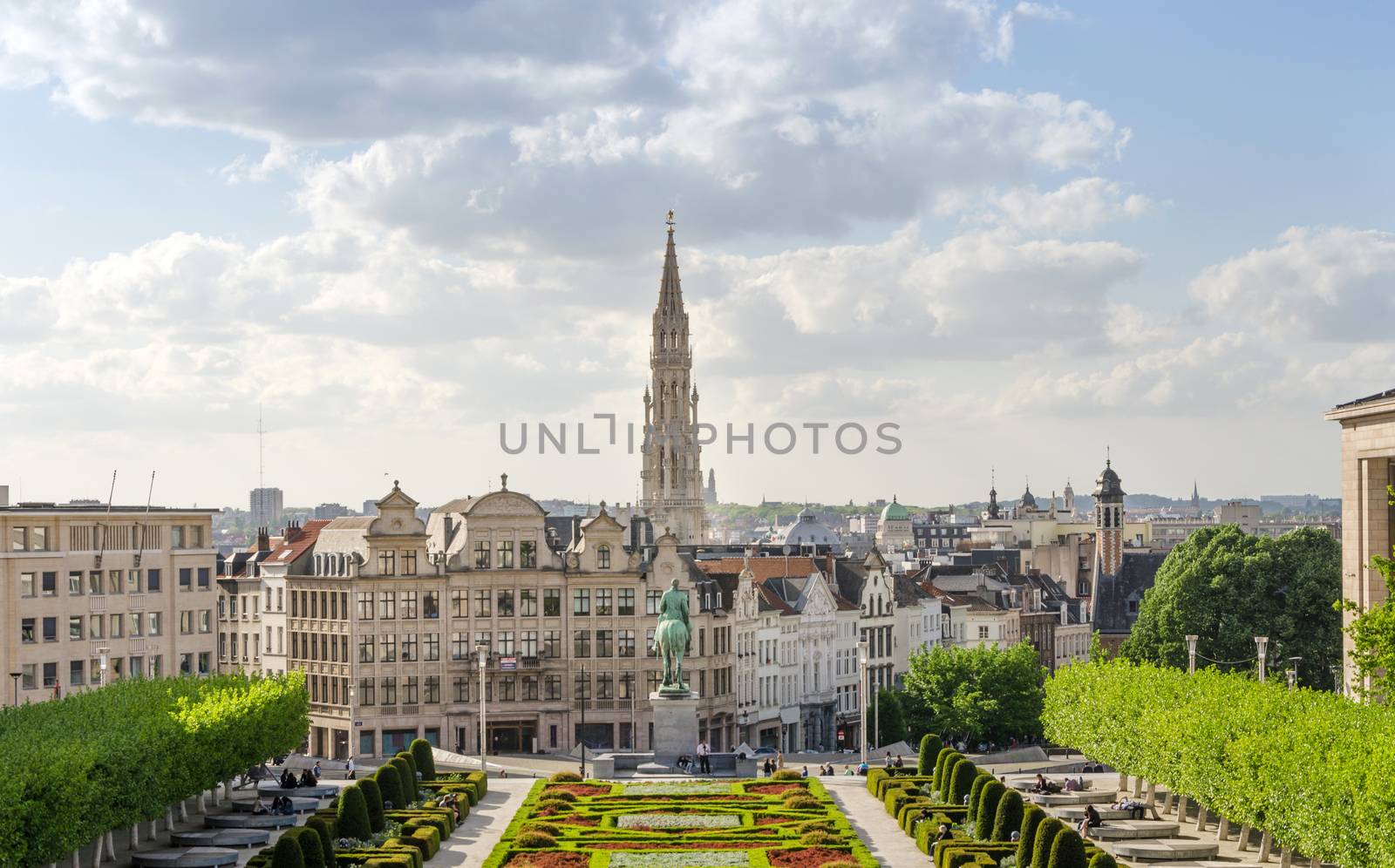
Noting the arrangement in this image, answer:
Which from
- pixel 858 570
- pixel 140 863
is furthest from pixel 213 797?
pixel 858 570

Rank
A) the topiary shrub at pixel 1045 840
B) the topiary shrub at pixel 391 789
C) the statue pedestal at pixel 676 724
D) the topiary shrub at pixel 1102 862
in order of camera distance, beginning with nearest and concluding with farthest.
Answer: the topiary shrub at pixel 1102 862, the topiary shrub at pixel 1045 840, the topiary shrub at pixel 391 789, the statue pedestal at pixel 676 724

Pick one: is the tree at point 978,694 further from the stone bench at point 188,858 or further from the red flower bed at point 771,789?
the stone bench at point 188,858

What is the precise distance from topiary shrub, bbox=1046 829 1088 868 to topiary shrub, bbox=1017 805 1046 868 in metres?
2.71

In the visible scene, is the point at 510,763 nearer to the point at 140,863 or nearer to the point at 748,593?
the point at 748,593

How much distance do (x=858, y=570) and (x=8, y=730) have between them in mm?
96729

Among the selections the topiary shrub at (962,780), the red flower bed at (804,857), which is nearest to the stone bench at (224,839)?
the red flower bed at (804,857)

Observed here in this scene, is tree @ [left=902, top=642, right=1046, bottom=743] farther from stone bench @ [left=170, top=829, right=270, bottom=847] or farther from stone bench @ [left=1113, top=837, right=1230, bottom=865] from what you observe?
stone bench @ [left=170, top=829, right=270, bottom=847]

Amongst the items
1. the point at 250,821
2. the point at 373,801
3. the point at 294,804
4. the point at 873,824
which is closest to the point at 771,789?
the point at 873,824

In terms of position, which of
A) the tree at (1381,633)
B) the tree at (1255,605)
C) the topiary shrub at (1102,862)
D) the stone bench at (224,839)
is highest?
the tree at (1381,633)

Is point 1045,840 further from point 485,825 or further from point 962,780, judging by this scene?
point 485,825

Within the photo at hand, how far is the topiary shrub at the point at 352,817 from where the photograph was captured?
74.4m

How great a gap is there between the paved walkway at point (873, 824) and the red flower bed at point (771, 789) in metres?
1.80

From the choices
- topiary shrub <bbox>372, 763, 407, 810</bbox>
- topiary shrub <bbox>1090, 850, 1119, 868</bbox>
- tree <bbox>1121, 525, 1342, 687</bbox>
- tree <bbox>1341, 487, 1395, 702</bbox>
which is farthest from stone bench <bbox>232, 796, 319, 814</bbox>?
tree <bbox>1121, 525, 1342, 687</bbox>

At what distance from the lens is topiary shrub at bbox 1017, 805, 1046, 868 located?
68.8 metres
